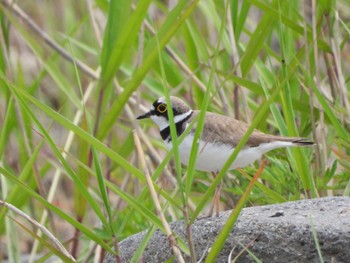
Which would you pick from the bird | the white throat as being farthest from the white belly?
the white throat

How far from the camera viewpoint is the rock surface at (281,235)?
8.52ft

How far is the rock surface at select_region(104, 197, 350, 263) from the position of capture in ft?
8.52

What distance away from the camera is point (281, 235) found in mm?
2699

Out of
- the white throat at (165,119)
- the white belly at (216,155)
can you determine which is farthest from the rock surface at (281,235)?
the white throat at (165,119)

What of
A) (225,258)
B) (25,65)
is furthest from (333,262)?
(25,65)

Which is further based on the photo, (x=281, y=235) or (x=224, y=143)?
(x=224, y=143)

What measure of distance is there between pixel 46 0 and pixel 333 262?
4.74 meters

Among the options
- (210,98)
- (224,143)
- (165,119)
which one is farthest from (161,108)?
(210,98)

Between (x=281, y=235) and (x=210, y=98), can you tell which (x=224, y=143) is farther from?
(x=281, y=235)

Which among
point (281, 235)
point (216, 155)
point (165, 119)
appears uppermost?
point (165, 119)

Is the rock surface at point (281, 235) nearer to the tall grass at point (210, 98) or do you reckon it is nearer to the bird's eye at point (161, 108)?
the tall grass at point (210, 98)

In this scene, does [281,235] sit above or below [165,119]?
below

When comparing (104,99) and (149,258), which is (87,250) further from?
(149,258)

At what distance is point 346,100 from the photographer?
3.72 metres
